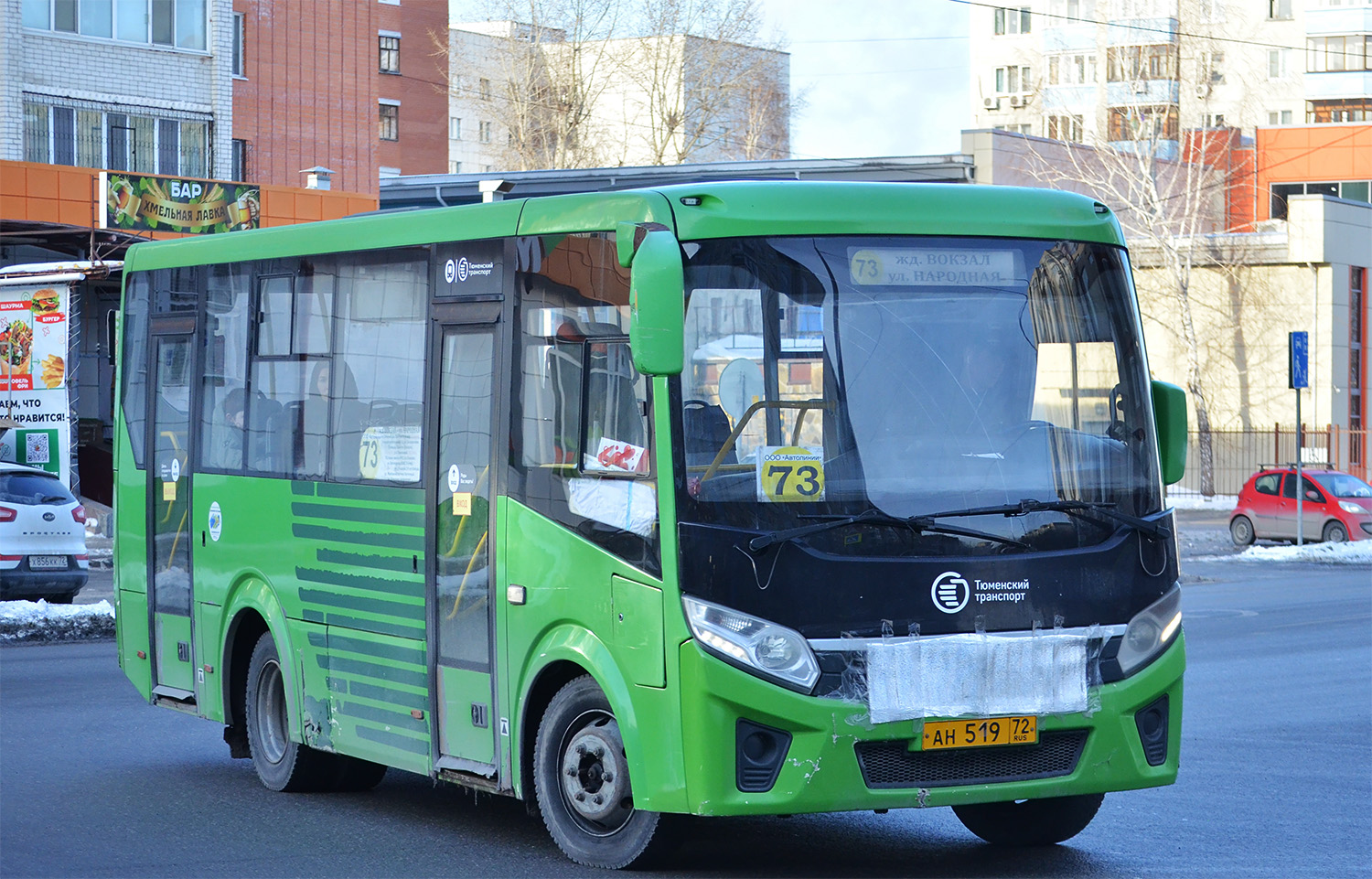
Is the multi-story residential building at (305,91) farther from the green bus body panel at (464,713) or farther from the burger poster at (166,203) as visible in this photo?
the green bus body panel at (464,713)

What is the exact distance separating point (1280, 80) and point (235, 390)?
9091 cm

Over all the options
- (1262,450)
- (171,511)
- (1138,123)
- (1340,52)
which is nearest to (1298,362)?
(1262,450)

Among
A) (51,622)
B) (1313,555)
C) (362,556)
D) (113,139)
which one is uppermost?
(113,139)

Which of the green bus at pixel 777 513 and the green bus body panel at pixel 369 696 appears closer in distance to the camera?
the green bus at pixel 777 513

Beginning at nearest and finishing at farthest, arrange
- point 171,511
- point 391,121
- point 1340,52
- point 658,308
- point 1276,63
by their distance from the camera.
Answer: point 658,308 < point 171,511 < point 391,121 < point 1340,52 < point 1276,63

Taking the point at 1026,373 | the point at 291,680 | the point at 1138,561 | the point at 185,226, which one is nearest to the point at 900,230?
the point at 1026,373

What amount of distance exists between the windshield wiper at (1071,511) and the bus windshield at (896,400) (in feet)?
0.04

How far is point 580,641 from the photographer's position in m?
7.39

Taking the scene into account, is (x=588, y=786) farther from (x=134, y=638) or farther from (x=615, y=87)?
(x=615, y=87)

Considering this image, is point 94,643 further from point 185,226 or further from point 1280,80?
point 1280,80

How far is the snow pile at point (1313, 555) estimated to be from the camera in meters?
30.8

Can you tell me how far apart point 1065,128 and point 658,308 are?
2895 inches

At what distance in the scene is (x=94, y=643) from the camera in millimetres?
17703

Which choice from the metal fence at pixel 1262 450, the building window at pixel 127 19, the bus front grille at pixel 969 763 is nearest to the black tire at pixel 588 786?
the bus front grille at pixel 969 763
